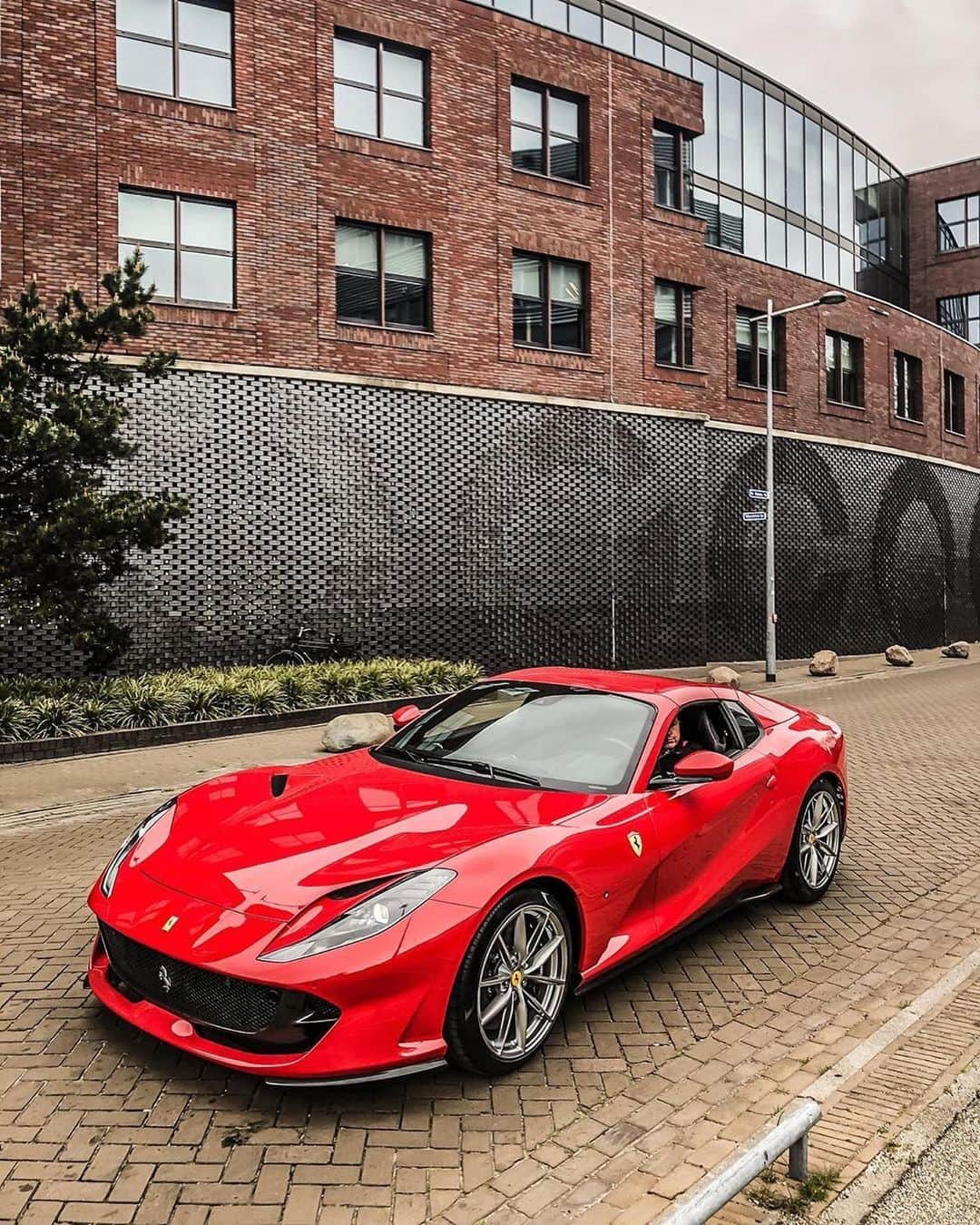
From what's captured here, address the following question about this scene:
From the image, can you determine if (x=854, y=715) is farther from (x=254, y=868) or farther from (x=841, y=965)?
(x=254, y=868)

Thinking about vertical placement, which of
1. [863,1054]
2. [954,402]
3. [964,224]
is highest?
[964,224]

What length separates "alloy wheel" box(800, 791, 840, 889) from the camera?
5.82 metres

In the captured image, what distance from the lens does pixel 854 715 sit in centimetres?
1507

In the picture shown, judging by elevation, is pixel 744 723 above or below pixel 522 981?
above

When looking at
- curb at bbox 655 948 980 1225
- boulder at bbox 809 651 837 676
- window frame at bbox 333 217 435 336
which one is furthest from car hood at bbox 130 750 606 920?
boulder at bbox 809 651 837 676

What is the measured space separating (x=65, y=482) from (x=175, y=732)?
137 inches

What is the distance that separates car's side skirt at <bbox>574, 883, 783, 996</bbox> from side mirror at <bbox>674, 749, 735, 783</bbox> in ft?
2.29

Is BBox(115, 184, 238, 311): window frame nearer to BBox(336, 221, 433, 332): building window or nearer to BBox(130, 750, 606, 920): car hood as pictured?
BBox(336, 221, 433, 332): building window

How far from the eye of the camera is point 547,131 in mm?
21922

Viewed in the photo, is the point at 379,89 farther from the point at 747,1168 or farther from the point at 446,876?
the point at 747,1168

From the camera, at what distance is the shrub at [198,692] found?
1226cm

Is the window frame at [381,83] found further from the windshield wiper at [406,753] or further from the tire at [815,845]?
the tire at [815,845]

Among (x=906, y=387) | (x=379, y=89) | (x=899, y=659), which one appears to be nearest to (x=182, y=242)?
(x=379, y=89)

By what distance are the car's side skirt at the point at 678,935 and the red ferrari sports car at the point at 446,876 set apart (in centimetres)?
2
